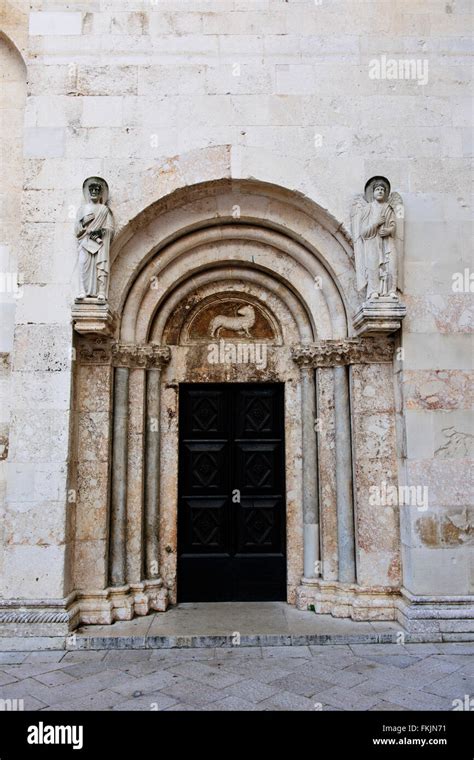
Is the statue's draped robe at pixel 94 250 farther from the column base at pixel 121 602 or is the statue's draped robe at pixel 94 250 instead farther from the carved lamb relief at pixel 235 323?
the column base at pixel 121 602

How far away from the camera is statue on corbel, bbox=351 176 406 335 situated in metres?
5.32

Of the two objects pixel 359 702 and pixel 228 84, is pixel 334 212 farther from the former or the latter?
pixel 359 702

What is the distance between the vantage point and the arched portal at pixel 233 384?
554 cm

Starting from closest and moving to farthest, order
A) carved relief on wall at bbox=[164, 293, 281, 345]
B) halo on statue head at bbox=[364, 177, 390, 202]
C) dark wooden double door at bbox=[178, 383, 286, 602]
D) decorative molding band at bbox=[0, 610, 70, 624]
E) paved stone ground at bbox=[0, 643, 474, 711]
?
1. paved stone ground at bbox=[0, 643, 474, 711]
2. decorative molding band at bbox=[0, 610, 70, 624]
3. halo on statue head at bbox=[364, 177, 390, 202]
4. dark wooden double door at bbox=[178, 383, 286, 602]
5. carved relief on wall at bbox=[164, 293, 281, 345]

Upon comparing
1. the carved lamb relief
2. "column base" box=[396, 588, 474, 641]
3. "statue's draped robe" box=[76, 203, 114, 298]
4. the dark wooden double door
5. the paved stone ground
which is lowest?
the paved stone ground

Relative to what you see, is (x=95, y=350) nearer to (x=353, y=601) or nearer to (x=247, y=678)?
(x=247, y=678)

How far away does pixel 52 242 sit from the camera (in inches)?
219

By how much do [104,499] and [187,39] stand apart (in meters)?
4.93

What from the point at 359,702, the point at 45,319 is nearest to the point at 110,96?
the point at 45,319

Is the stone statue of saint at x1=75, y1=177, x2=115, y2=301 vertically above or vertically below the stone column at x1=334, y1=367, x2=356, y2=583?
above

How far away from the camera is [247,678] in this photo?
4242mm

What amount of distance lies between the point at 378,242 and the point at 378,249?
0.22 feet

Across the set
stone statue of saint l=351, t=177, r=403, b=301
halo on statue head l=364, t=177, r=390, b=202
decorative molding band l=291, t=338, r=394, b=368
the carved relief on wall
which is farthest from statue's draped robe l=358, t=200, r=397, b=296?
the carved relief on wall

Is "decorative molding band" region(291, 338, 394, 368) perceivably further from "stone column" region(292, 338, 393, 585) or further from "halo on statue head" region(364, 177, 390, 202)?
"halo on statue head" region(364, 177, 390, 202)
